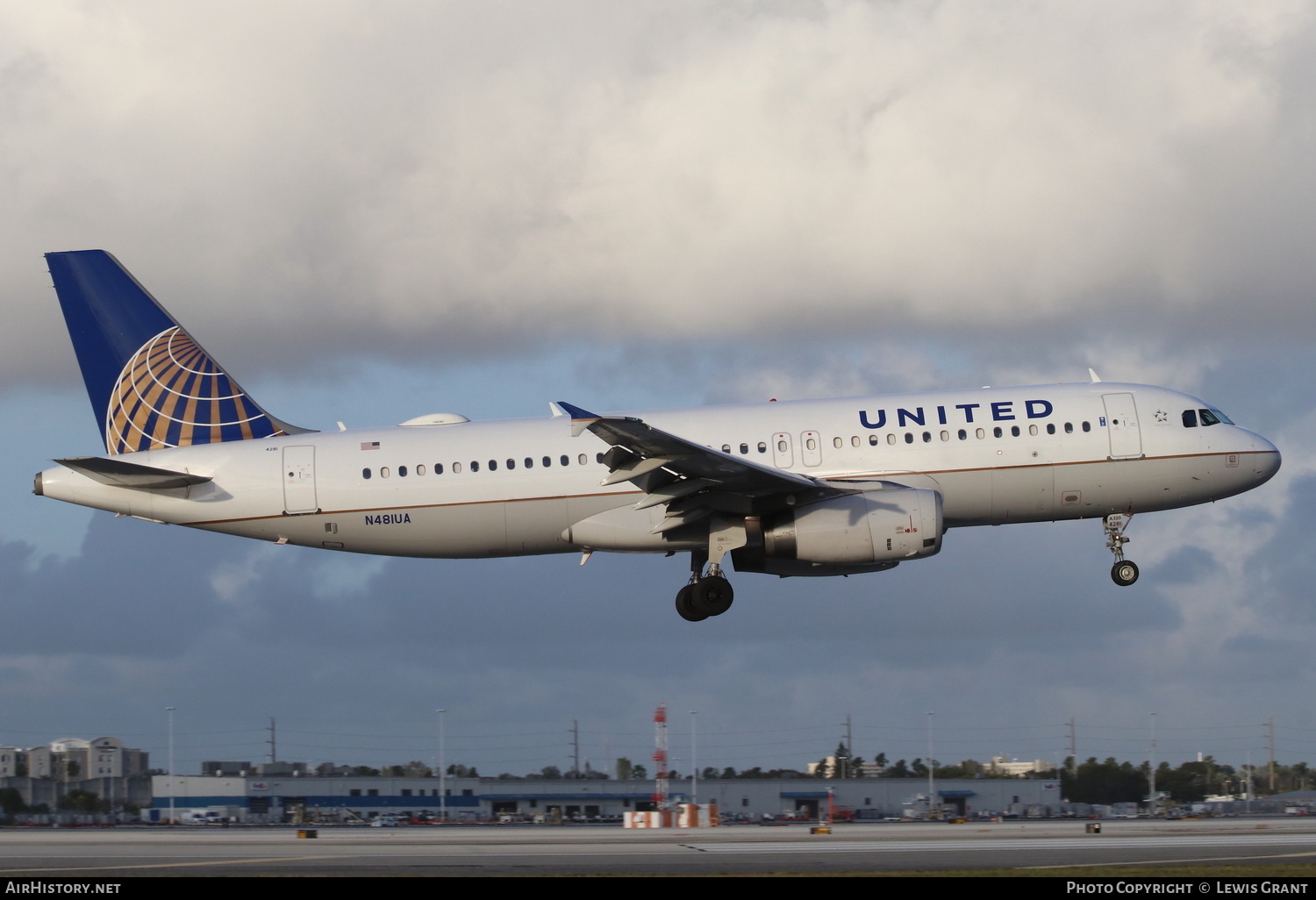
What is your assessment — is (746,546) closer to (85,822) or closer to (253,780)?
(85,822)

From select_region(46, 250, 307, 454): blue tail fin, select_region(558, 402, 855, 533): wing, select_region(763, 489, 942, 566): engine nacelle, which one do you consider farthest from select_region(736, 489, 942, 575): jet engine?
select_region(46, 250, 307, 454): blue tail fin

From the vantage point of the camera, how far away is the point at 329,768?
105 metres

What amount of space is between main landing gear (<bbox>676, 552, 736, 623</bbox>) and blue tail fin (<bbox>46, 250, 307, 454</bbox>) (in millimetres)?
11348

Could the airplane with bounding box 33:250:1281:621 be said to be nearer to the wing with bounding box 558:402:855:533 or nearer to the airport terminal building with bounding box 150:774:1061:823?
the wing with bounding box 558:402:855:533

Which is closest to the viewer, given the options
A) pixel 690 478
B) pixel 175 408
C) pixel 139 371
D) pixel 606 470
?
pixel 690 478

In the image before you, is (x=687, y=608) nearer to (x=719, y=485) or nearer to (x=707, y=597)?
(x=707, y=597)

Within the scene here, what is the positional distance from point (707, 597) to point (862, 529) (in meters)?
4.26

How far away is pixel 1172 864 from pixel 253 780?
8435 centimetres

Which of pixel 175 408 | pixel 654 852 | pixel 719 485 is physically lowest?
pixel 654 852

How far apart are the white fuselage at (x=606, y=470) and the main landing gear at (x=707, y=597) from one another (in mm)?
1431

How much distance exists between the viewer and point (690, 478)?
111ft

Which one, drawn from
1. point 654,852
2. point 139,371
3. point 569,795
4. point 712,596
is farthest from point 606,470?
point 569,795

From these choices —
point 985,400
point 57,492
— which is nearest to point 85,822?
point 57,492

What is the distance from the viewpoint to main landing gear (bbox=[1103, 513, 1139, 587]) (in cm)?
3756
